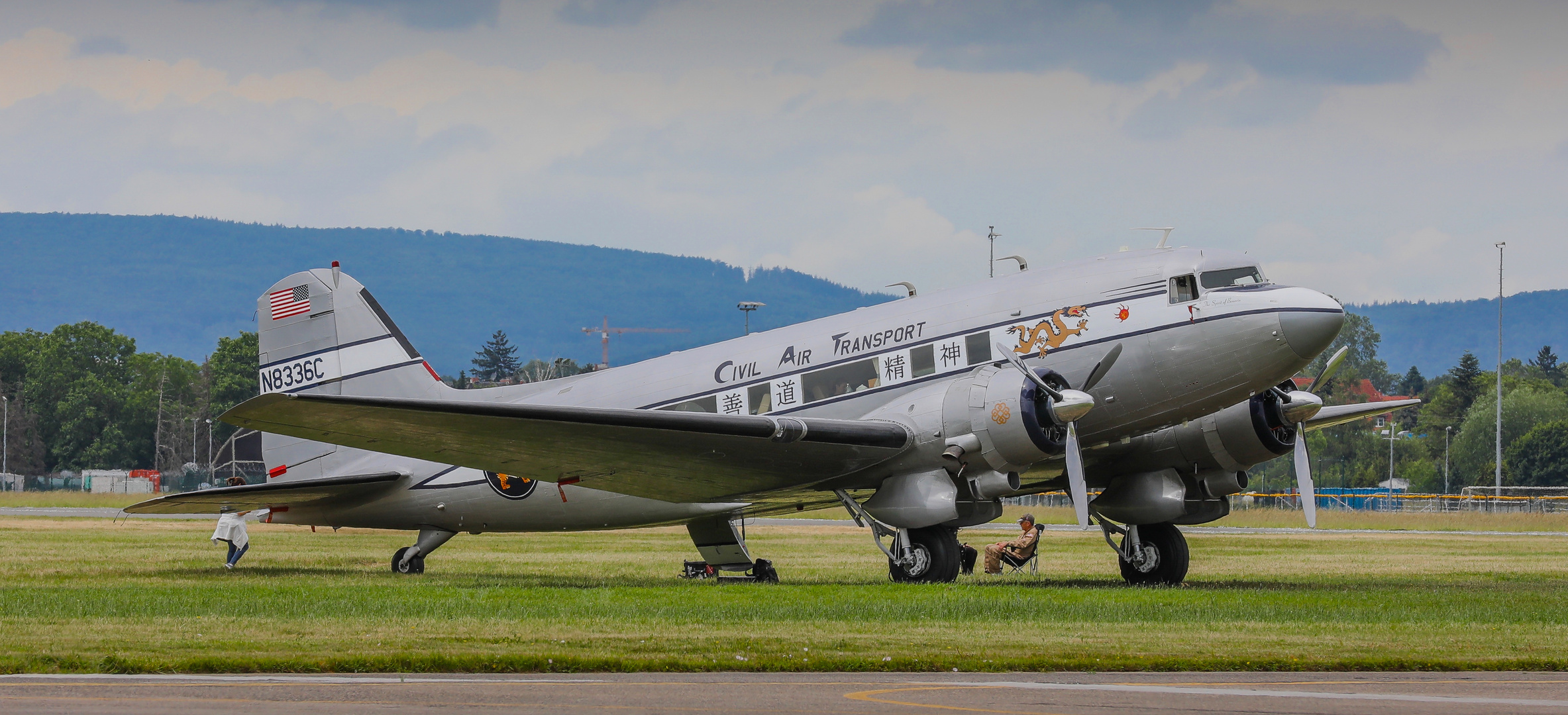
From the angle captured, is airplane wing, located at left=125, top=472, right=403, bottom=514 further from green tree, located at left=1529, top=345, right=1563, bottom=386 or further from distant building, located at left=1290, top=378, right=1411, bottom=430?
green tree, located at left=1529, top=345, right=1563, bottom=386

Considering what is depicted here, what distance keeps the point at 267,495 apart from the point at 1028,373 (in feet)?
41.4

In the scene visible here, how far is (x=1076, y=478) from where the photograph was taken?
1833 centimetres

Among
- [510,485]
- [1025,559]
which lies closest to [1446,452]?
[1025,559]

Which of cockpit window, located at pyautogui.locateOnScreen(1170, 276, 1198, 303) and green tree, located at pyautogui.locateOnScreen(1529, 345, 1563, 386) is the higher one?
green tree, located at pyautogui.locateOnScreen(1529, 345, 1563, 386)

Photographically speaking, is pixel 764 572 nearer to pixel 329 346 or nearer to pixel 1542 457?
pixel 329 346

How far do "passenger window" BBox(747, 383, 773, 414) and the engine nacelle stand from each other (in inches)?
125

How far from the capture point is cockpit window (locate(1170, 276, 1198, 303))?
744 inches

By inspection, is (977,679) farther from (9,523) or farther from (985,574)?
(9,523)

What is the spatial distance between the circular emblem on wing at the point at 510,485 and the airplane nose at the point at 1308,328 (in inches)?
477

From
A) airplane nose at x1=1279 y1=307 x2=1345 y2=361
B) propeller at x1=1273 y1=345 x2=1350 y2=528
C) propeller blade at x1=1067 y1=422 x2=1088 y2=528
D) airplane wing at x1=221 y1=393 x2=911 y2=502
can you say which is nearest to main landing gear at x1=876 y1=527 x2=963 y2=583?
airplane wing at x1=221 y1=393 x2=911 y2=502

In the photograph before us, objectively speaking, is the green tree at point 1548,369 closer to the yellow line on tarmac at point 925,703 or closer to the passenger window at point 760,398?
the passenger window at point 760,398

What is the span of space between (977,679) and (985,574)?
15.6m

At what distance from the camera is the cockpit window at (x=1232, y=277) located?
62.0 ft

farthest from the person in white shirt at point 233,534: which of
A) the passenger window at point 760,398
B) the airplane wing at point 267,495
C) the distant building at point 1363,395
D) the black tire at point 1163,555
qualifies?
the distant building at point 1363,395
